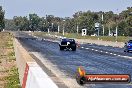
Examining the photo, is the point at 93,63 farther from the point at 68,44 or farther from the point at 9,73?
the point at 68,44

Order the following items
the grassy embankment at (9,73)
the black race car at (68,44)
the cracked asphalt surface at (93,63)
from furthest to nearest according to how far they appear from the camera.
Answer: the black race car at (68,44) < the cracked asphalt surface at (93,63) < the grassy embankment at (9,73)

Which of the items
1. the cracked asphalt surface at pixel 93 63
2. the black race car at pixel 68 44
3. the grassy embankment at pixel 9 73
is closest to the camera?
the grassy embankment at pixel 9 73

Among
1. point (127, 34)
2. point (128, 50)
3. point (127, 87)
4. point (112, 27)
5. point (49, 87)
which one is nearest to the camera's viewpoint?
point (49, 87)

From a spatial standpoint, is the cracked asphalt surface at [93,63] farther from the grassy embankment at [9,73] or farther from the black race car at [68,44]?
the black race car at [68,44]

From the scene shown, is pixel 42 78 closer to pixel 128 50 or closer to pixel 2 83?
pixel 2 83

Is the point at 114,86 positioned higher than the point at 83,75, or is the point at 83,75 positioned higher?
the point at 83,75

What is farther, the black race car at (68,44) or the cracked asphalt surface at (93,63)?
the black race car at (68,44)

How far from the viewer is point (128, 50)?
53125 mm

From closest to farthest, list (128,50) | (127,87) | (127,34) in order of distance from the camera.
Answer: (127,87)
(128,50)
(127,34)

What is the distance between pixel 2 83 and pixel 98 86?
395 cm

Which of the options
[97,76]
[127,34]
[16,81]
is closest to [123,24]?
[127,34]

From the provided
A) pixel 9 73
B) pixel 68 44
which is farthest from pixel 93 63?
pixel 68 44

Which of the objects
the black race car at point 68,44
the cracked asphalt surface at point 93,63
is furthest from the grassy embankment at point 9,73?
the black race car at point 68,44

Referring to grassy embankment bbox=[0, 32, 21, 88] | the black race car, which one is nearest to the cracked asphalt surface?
grassy embankment bbox=[0, 32, 21, 88]
